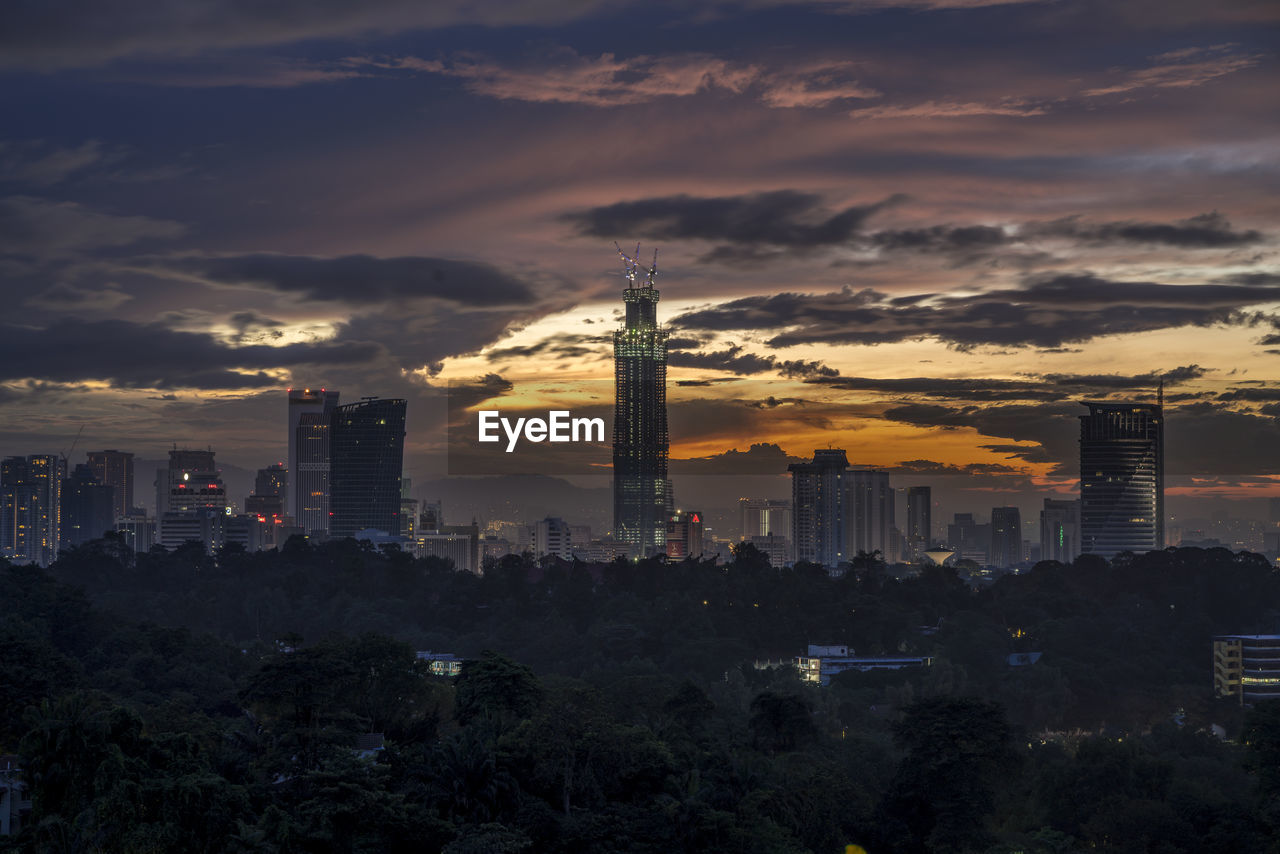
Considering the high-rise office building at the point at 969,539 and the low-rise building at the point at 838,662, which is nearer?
the low-rise building at the point at 838,662

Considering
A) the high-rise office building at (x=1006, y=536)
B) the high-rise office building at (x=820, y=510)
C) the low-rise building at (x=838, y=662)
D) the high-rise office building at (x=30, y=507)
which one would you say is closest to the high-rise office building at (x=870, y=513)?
the high-rise office building at (x=820, y=510)

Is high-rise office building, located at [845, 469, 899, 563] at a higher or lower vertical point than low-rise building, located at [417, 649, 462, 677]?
higher

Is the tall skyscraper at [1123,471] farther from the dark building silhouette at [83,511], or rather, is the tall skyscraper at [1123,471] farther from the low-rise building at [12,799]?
the low-rise building at [12,799]

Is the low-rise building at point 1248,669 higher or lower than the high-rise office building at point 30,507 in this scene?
lower

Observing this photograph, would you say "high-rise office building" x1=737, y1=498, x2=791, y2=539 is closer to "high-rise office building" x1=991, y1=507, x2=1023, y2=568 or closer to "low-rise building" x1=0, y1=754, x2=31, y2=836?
"high-rise office building" x1=991, y1=507, x2=1023, y2=568

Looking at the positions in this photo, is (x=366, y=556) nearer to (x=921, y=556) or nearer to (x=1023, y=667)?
(x=1023, y=667)

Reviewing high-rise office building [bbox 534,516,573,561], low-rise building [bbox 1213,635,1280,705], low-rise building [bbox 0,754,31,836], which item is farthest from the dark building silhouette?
low-rise building [bbox 0,754,31,836]

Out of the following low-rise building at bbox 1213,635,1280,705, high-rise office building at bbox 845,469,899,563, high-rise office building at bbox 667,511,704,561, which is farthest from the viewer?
high-rise office building at bbox 845,469,899,563
